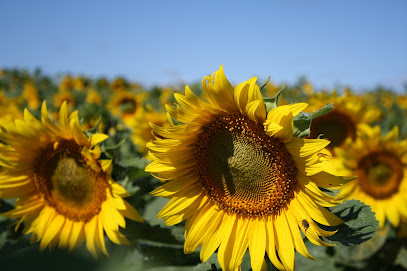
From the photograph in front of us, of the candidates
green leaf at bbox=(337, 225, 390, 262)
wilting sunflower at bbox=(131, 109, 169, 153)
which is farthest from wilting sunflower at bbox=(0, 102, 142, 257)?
wilting sunflower at bbox=(131, 109, 169, 153)

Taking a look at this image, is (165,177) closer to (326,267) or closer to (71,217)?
(71,217)

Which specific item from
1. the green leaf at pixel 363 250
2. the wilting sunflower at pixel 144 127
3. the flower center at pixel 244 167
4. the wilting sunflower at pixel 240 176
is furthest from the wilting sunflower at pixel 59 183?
the wilting sunflower at pixel 144 127

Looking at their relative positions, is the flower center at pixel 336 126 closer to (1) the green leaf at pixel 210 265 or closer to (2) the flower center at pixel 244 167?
(2) the flower center at pixel 244 167

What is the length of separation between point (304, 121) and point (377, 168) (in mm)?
2662

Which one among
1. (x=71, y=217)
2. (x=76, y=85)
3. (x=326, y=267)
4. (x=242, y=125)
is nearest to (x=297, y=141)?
(x=242, y=125)

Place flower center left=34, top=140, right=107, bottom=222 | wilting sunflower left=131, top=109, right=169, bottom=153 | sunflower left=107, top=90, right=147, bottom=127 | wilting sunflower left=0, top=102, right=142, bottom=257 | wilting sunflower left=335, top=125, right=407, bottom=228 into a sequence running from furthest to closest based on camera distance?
1. sunflower left=107, top=90, right=147, bottom=127
2. wilting sunflower left=131, top=109, right=169, bottom=153
3. wilting sunflower left=335, top=125, right=407, bottom=228
4. flower center left=34, top=140, right=107, bottom=222
5. wilting sunflower left=0, top=102, right=142, bottom=257

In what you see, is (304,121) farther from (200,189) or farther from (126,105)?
(126,105)

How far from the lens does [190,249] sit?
6.94 feet

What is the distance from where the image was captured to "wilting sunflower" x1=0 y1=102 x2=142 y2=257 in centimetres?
255

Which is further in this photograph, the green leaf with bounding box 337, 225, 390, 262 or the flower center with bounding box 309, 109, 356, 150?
the flower center with bounding box 309, 109, 356, 150

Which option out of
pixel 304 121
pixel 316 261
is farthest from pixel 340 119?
pixel 304 121

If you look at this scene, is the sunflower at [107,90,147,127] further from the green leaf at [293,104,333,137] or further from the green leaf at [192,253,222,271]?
the green leaf at [293,104,333,137]

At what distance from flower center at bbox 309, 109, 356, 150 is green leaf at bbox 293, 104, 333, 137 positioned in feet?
7.49

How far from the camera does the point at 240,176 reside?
7.02 ft
